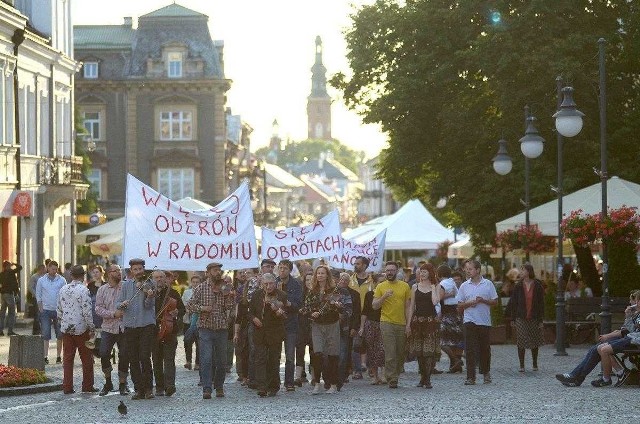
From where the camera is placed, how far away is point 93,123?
83625 millimetres

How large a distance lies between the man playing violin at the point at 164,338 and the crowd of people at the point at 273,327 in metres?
0.01

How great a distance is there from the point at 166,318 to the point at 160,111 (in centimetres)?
6252

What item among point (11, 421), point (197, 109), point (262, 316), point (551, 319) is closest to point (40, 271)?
point (551, 319)

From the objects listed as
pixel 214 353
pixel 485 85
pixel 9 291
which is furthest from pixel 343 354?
pixel 485 85

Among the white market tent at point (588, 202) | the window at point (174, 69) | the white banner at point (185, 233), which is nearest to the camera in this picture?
the white banner at point (185, 233)

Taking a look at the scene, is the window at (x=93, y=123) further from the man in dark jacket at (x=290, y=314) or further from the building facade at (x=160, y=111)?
the man in dark jacket at (x=290, y=314)

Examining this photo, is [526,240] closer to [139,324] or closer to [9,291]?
[9,291]

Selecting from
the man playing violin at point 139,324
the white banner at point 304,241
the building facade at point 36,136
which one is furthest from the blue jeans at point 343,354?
the building facade at point 36,136

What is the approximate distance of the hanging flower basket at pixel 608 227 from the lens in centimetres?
2764

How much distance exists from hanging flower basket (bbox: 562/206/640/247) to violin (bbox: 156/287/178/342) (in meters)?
8.65

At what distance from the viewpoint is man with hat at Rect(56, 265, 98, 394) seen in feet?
70.8

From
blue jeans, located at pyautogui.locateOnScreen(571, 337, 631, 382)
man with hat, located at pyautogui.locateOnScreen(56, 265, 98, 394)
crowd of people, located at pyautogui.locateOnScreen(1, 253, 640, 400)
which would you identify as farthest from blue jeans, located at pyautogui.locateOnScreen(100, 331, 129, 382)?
blue jeans, located at pyautogui.locateOnScreen(571, 337, 631, 382)

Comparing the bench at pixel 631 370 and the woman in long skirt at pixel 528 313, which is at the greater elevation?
the woman in long skirt at pixel 528 313

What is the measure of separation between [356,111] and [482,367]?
27264 millimetres
